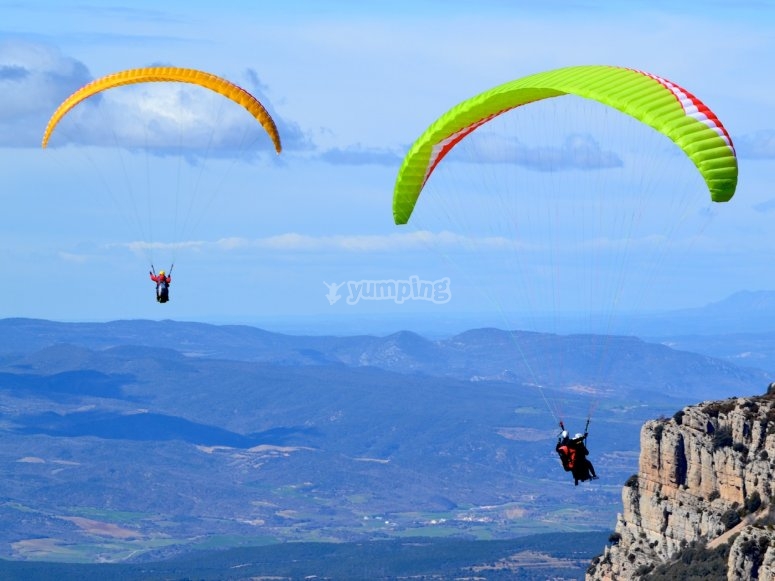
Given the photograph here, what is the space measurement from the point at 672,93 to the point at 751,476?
186ft

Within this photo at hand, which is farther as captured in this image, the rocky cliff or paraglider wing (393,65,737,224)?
the rocky cliff

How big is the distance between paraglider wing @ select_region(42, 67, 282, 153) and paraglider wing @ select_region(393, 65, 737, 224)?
41.1ft

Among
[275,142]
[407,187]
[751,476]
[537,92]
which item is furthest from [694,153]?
[751,476]

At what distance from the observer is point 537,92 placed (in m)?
71.5

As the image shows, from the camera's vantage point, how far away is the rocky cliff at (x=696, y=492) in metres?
115

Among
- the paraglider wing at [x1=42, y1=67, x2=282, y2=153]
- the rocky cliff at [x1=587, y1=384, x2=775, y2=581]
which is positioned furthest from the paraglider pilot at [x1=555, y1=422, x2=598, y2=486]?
the rocky cliff at [x1=587, y1=384, x2=775, y2=581]

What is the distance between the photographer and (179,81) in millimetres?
90312

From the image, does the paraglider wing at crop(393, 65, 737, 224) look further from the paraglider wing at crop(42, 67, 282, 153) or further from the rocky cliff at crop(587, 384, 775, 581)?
the rocky cliff at crop(587, 384, 775, 581)

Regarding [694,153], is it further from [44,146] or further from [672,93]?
[44,146]

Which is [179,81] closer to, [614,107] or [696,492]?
[614,107]

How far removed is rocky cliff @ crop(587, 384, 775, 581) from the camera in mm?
114938

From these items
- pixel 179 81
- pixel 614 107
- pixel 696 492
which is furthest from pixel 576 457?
pixel 696 492

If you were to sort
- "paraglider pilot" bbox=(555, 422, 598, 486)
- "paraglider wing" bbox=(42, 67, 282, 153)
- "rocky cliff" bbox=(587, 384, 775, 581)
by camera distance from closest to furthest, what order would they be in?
"paraglider pilot" bbox=(555, 422, 598, 486) → "paraglider wing" bbox=(42, 67, 282, 153) → "rocky cliff" bbox=(587, 384, 775, 581)

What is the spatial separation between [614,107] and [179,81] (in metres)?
32.7
